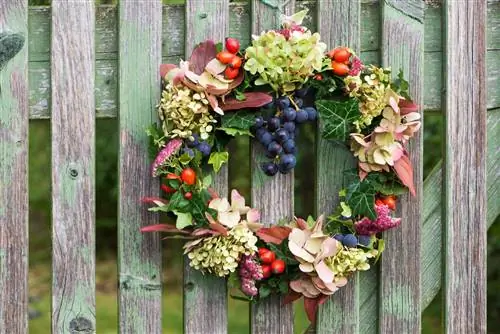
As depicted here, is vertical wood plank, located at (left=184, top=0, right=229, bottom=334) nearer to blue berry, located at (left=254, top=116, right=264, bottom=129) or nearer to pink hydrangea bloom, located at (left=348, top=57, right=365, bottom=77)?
blue berry, located at (left=254, top=116, right=264, bottom=129)

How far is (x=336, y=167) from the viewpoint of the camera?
10.3 feet

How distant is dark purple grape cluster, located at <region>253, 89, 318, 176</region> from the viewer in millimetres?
3023

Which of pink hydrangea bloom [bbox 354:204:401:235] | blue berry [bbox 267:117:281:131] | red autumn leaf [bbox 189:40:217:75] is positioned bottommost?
pink hydrangea bloom [bbox 354:204:401:235]

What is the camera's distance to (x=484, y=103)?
3.22 metres

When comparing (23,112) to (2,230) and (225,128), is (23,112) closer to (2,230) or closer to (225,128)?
(2,230)

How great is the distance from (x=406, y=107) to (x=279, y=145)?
42 centimetres

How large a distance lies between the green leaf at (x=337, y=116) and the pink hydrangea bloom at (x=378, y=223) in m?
0.25

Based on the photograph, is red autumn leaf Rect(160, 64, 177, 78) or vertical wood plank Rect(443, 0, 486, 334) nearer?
red autumn leaf Rect(160, 64, 177, 78)

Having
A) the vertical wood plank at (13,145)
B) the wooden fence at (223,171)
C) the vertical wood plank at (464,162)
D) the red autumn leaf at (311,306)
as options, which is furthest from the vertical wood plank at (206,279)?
the vertical wood plank at (464,162)

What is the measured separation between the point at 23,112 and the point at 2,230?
0.36m

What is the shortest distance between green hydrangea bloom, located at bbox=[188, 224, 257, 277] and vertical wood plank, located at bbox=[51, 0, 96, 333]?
0.35m

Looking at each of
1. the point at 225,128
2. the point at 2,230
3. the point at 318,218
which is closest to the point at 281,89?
the point at 225,128

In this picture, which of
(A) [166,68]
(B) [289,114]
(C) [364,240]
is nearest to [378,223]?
(C) [364,240]

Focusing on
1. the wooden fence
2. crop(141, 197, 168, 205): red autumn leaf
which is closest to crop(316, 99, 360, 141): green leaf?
the wooden fence
